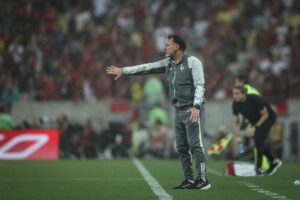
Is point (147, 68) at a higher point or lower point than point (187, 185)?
higher

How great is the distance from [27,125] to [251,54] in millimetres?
8603

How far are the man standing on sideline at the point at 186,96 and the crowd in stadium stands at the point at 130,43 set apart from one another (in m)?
13.8

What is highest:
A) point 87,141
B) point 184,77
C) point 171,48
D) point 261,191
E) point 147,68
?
point 171,48

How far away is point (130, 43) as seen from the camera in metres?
26.2

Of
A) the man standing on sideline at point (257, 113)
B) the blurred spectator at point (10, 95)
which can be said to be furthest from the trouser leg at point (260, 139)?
the blurred spectator at point (10, 95)

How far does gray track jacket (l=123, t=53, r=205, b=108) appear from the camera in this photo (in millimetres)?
9711

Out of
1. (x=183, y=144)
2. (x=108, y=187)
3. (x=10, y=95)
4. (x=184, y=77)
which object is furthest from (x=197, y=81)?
(x=10, y=95)

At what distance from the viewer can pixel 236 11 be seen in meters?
27.5

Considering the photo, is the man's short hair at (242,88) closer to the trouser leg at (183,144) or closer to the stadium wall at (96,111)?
the trouser leg at (183,144)

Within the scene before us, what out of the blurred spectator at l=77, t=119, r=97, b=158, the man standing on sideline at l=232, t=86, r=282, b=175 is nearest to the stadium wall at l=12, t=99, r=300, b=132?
the blurred spectator at l=77, t=119, r=97, b=158

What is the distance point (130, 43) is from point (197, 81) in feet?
54.8

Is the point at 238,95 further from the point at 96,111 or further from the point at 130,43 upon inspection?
the point at 130,43

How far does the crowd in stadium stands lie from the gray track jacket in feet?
45.4

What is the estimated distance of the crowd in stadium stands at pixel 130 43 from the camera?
24.4 m
